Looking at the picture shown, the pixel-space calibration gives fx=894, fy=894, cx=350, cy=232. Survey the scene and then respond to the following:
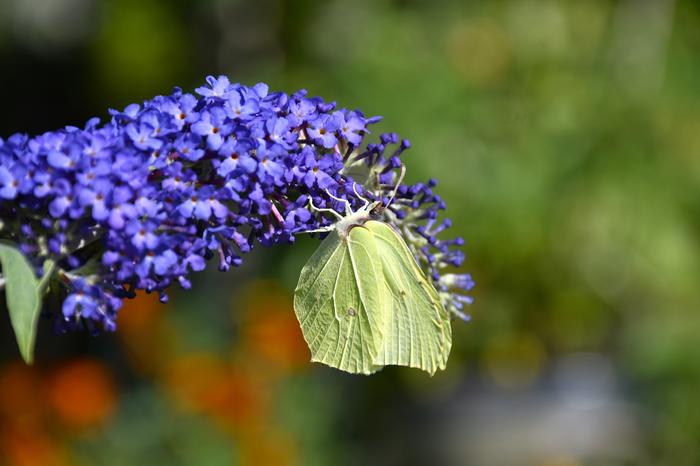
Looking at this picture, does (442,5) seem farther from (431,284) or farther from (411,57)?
(431,284)

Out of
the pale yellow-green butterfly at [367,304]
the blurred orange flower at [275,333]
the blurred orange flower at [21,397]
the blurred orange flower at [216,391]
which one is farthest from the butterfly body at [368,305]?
the blurred orange flower at [21,397]

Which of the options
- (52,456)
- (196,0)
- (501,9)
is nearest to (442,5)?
(501,9)

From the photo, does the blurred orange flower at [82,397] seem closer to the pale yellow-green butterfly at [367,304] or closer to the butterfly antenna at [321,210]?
the pale yellow-green butterfly at [367,304]

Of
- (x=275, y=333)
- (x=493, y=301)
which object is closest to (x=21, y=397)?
(x=275, y=333)

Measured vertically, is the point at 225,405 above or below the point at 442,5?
below

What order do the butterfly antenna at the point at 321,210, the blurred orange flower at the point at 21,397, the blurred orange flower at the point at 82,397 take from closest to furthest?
1. the butterfly antenna at the point at 321,210
2. the blurred orange flower at the point at 82,397
3. the blurred orange flower at the point at 21,397

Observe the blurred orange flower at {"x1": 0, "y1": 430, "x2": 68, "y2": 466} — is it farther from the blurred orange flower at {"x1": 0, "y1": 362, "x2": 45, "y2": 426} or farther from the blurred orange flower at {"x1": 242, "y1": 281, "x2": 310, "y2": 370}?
the blurred orange flower at {"x1": 242, "y1": 281, "x2": 310, "y2": 370}

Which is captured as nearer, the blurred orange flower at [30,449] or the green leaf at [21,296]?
the green leaf at [21,296]
